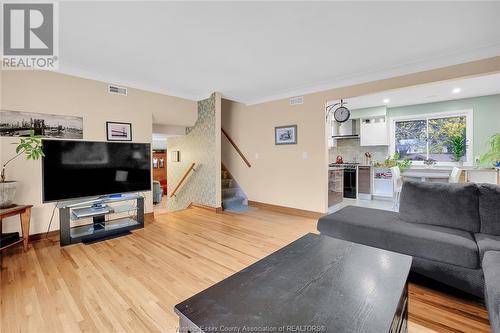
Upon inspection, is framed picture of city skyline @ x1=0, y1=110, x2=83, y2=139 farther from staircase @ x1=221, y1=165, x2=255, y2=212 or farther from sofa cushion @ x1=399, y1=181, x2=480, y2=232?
sofa cushion @ x1=399, y1=181, x2=480, y2=232

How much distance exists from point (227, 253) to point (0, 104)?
3.39 m

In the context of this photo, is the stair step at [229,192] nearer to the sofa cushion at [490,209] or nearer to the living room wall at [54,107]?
the living room wall at [54,107]

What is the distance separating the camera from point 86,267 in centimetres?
233

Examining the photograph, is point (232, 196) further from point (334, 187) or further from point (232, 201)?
point (334, 187)

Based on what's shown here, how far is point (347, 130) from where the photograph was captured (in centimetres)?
637

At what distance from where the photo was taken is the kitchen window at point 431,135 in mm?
5035

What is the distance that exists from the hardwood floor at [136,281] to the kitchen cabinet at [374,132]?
3.70 meters

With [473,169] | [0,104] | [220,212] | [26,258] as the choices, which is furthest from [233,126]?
[473,169]

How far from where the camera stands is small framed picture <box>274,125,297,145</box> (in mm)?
4491

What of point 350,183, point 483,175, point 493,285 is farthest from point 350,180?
point 493,285

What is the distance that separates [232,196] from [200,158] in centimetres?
126

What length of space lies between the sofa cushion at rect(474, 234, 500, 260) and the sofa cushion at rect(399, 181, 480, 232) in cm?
16

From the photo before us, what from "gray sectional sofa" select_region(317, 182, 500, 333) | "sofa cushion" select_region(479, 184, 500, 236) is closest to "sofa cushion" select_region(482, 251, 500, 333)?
"gray sectional sofa" select_region(317, 182, 500, 333)

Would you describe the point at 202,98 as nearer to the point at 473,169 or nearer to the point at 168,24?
the point at 168,24
